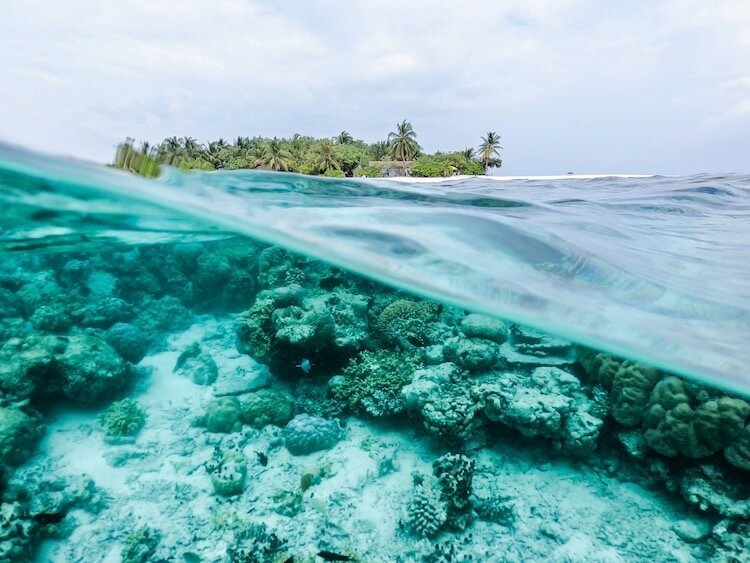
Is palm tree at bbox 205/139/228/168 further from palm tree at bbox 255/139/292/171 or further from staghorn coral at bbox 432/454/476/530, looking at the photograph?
staghorn coral at bbox 432/454/476/530

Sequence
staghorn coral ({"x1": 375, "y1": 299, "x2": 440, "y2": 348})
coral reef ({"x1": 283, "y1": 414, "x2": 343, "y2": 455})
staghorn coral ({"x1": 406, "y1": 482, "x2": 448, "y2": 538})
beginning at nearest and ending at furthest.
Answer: staghorn coral ({"x1": 406, "y1": 482, "x2": 448, "y2": 538})
coral reef ({"x1": 283, "y1": 414, "x2": 343, "y2": 455})
staghorn coral ({"x1": 375, "y1": 299, "x2": 440, "y2": 348})

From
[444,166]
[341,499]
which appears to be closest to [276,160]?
Answer: [444,166]

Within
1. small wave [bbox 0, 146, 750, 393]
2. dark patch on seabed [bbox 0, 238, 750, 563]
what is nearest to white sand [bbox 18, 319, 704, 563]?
dark patch on seabed [bbox 0, 238, 750, 563]

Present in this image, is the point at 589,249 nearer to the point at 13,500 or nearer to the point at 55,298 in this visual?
the point at 13,500

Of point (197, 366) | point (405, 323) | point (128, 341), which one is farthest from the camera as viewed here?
point (128, 341)

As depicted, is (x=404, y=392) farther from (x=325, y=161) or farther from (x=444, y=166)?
(x=444, y=166)

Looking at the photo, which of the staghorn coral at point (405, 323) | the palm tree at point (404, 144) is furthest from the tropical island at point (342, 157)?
the staghorn coral at point (405, 323)

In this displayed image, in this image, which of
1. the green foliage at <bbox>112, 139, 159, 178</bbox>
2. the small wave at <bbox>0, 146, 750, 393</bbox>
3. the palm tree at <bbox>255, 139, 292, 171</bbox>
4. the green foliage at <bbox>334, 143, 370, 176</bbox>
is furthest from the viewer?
the green foliage at <bbox>334, 143, 370, 176</bbox>
